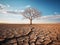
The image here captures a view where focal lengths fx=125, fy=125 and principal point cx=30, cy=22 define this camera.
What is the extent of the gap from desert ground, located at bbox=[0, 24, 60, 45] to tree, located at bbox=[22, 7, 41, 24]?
18cm

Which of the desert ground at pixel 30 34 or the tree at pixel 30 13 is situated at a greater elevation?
the tree at pixel 30 13

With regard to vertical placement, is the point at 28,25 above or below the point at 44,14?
below

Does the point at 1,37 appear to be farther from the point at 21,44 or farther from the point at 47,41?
the point at 47,41

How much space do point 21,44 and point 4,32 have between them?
437 millimetres

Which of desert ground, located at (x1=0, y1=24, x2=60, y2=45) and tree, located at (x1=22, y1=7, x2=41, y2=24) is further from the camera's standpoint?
tree, located at (x1=22, y1=7, x2=41, y2=24)

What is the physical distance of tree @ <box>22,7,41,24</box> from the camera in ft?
9.12

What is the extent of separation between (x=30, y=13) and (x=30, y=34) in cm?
47

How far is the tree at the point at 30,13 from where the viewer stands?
2.78 m

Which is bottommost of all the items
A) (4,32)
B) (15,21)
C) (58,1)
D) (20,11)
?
(4,32)

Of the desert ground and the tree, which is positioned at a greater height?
the tree

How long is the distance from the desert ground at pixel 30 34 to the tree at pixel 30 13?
0.18 meters

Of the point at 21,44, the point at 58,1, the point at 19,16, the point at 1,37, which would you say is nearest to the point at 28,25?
the point at 19,16

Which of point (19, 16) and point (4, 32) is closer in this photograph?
point (4, 32)

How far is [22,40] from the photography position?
263cm
